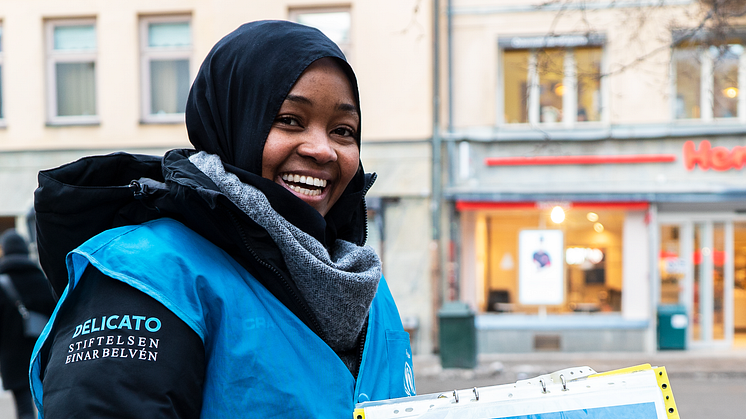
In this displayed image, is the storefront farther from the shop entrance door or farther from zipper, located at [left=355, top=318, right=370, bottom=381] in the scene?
zipper, located at [left=355, top=318, right=370, bottom=381]

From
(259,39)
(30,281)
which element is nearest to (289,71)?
(259,39)

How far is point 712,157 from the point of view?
11008mm

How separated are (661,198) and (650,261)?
3.89 feet

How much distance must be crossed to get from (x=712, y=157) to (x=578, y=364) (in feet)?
14.8

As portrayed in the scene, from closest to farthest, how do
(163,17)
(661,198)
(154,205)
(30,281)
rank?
(154,205) < (30,281) < (661,198) < (163,17)

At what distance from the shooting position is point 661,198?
35.8ft

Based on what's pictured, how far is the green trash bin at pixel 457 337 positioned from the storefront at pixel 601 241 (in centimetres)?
171

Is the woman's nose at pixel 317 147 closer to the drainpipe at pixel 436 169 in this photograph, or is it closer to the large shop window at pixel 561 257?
the drainpipe at pixel 436 169

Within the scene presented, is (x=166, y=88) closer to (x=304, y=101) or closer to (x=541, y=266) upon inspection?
(x=541, y=266)

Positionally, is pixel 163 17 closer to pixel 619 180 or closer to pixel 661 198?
pixel 619 180

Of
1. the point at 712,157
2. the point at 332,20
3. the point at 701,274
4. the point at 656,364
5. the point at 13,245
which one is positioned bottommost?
the point at 656,364

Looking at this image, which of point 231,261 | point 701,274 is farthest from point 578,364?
point 231,261

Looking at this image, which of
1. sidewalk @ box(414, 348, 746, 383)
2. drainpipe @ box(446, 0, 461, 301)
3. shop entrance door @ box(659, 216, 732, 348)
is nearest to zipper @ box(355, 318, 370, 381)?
sidewalk @ box(414, 348, 746, 383)

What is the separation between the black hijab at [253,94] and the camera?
1249 millimetres
